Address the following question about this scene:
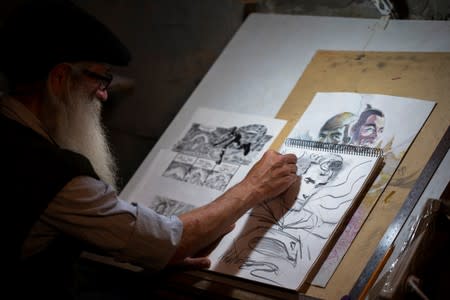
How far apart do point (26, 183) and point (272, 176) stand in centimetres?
76

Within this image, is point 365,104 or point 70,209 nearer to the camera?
point 70,209

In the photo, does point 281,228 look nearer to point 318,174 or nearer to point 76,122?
point 318,174

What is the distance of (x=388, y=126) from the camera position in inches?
76.7

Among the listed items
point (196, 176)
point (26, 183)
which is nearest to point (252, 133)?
point (196, 176)

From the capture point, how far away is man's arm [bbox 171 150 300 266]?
5.96ft

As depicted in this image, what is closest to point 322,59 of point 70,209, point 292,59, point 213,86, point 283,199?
point 292,59

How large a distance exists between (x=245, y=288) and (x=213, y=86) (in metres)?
1.08

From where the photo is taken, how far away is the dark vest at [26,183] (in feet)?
5.15

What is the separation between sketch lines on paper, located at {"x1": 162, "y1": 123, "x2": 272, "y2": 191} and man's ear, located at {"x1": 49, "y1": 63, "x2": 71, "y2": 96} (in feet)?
2.15

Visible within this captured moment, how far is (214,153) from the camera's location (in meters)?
2.28

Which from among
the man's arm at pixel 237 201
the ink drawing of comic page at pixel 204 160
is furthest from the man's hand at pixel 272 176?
the ink drawing of comic page at pixel 204 160

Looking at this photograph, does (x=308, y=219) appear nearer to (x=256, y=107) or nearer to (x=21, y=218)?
(x=256, y=107)

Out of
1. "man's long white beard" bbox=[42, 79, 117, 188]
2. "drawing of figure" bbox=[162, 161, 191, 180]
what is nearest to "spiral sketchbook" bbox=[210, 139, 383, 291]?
"drawing of figure" bbox=[162, 161, 191, 180]

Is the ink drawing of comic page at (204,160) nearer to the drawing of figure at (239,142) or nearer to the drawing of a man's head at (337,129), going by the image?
the drawing of figure at (239,142)
